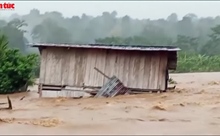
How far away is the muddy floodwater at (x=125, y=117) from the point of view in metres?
8.63

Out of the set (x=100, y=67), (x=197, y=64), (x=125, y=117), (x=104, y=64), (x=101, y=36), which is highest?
(x=104, y=64)

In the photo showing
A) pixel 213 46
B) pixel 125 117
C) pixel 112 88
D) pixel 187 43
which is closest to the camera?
pixel 125 117

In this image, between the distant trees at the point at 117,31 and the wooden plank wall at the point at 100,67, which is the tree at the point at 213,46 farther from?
the wooden plank wall at the point at 100,67

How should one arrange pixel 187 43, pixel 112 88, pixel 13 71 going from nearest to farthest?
1. pixel 112 88
2. pixel 13 71
3. pixel 187 43

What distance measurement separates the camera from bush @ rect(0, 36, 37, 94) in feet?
62.1

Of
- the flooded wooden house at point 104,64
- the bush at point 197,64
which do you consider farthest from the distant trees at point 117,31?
the flooded wooden house at point 104,64

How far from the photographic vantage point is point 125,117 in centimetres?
1008

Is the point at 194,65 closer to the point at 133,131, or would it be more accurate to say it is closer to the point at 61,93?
the point at 61,93

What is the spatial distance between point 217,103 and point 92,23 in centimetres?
7222

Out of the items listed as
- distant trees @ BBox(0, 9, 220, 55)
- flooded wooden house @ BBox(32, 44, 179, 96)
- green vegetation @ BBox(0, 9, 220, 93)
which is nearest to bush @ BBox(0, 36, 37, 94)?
green vegetation @ BBox(0, 9, 220, 93)

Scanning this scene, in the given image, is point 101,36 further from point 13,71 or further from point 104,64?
point 104,64

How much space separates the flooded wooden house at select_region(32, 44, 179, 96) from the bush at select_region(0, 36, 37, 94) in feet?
10.2

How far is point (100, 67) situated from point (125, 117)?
5.74 meters

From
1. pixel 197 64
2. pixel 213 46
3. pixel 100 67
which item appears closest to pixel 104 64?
pixel 100 67
